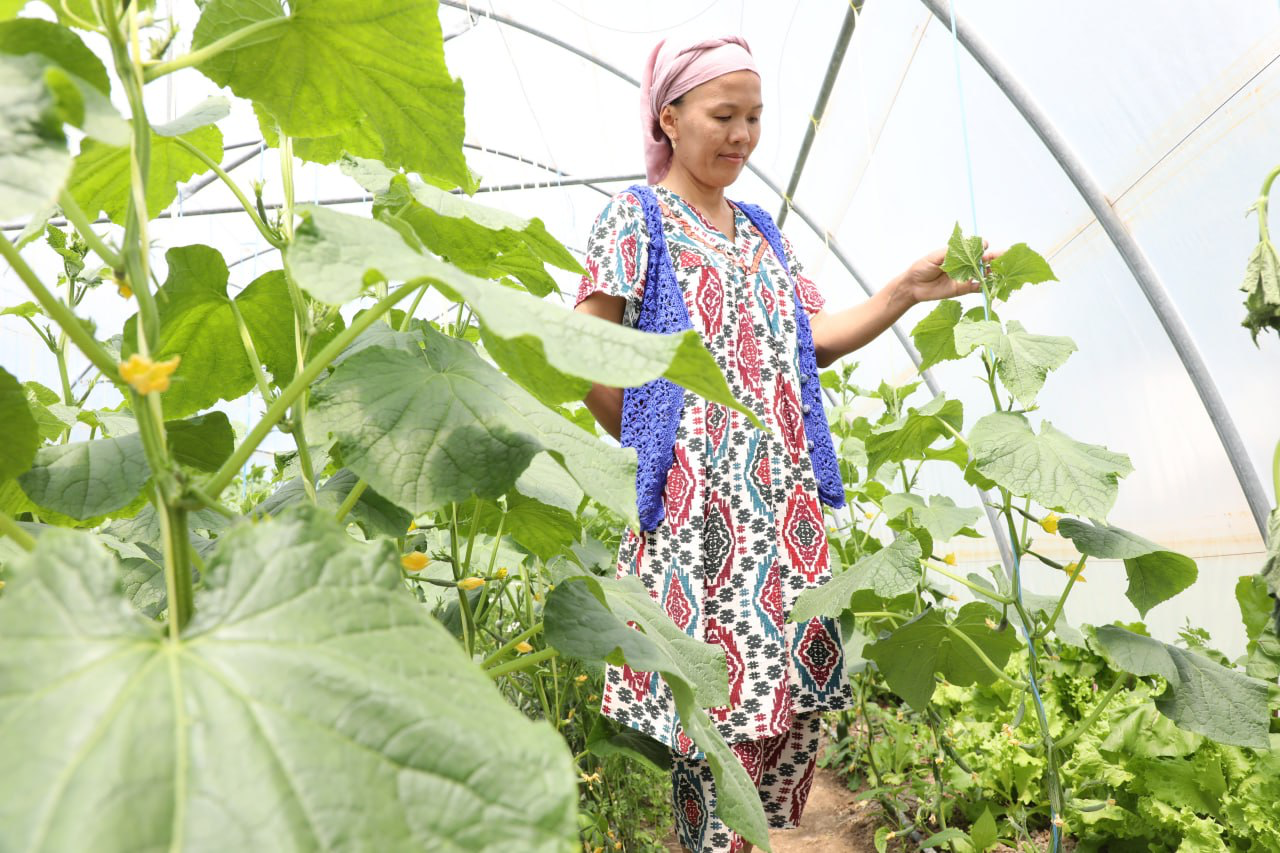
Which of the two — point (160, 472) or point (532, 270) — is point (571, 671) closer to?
point (532, 270)

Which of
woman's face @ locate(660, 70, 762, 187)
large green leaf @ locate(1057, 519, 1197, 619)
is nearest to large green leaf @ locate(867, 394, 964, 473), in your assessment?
large green leaf @ locate(1057, 519, 1197, 619)

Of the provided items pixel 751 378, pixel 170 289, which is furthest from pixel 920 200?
pixel 170 289

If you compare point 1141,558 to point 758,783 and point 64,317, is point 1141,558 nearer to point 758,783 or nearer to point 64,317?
point 758,783

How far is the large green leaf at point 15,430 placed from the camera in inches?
27.8

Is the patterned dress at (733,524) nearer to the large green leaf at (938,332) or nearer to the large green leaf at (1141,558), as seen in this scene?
the large green leaf at (938,332)

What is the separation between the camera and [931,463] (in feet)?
15.8

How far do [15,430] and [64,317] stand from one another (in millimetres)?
242

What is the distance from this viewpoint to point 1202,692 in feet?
5.62

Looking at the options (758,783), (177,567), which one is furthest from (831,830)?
(177,567)

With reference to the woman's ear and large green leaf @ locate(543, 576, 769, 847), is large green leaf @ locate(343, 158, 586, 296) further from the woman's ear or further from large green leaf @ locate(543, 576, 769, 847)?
the woman's ear

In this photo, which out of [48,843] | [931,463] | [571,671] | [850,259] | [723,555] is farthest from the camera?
[850,259]

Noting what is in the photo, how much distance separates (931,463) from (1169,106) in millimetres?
2452

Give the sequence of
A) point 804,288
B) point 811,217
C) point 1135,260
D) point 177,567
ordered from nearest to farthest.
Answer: point 177,567
point 804,288
point 1135,260
point 811,217

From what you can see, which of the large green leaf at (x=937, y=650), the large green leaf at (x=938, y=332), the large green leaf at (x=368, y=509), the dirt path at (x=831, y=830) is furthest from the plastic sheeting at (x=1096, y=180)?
the dirt path at (x=831, y=830)
